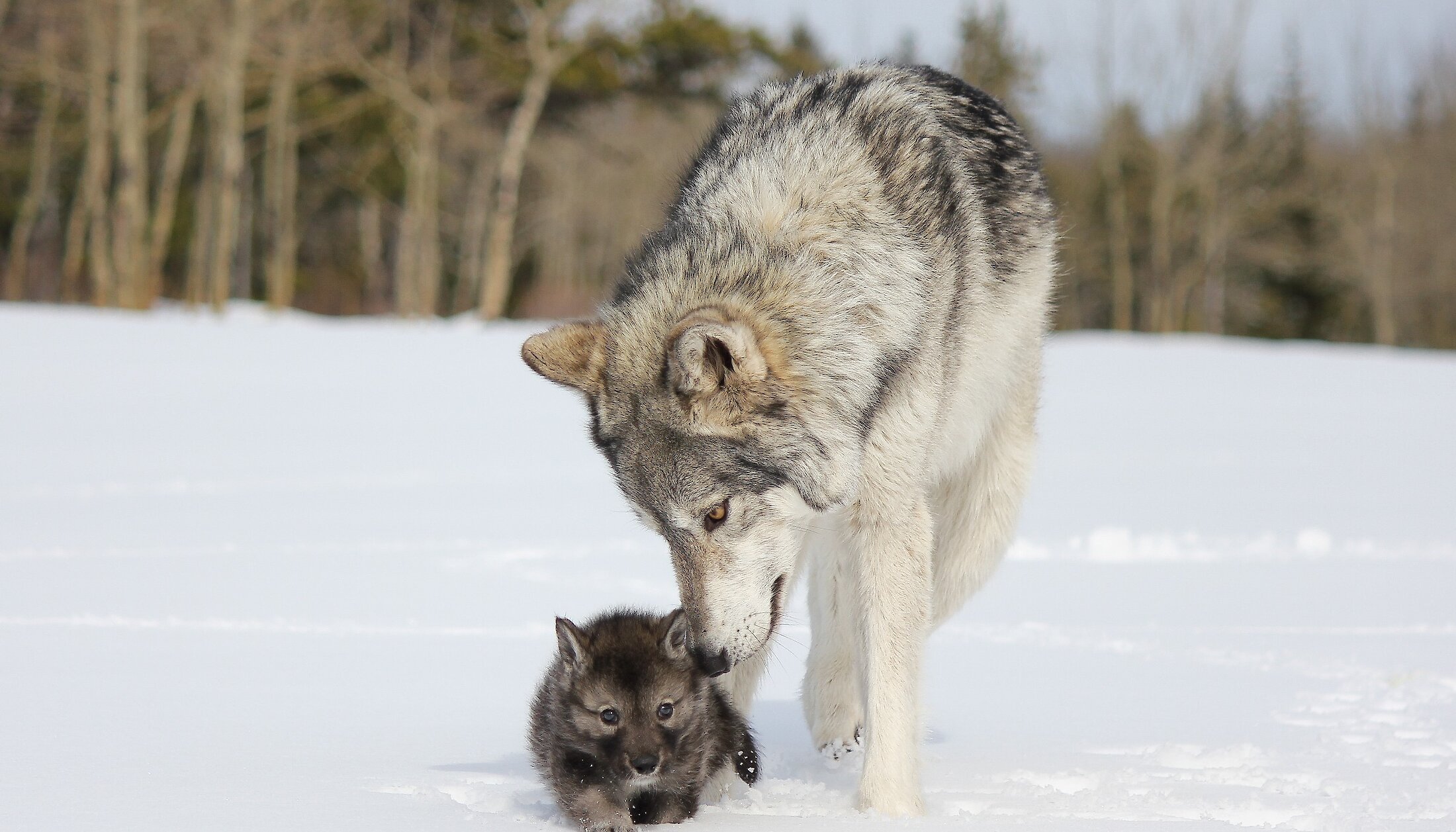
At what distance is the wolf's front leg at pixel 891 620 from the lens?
12.7 ft

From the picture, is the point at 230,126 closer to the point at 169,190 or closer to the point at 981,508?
the point at 169,190

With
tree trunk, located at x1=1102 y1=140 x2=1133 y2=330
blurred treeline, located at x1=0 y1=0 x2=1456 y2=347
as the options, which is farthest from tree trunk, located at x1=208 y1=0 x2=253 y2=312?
tree trunk, located at x1=1102 y1=140 x2=1133 y2=330

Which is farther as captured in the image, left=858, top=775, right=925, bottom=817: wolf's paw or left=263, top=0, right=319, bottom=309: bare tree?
left=263, top=0, right=319, bottom=309: bare tree

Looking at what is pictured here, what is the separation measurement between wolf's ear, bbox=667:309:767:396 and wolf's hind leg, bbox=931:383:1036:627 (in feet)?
5.50

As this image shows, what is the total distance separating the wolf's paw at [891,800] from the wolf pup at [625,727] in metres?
0.50

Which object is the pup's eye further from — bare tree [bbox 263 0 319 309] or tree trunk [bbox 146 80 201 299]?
bare tree [bbox 263 0 319 309]

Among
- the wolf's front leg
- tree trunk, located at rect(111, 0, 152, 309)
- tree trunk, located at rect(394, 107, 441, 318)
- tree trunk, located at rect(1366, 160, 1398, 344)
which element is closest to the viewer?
the wolf's front leg

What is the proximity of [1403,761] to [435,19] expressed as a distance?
3105 centimetres

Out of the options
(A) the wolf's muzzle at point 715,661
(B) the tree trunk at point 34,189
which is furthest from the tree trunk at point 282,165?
(A) the wolf's muzzle at point 715,661

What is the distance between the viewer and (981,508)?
5.04 m

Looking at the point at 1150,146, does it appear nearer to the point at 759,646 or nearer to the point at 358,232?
the point at 358,232

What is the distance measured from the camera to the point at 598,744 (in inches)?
149

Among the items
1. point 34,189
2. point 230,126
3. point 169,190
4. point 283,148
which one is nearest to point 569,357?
point 230,126

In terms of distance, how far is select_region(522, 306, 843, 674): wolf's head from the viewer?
3.64 metres
